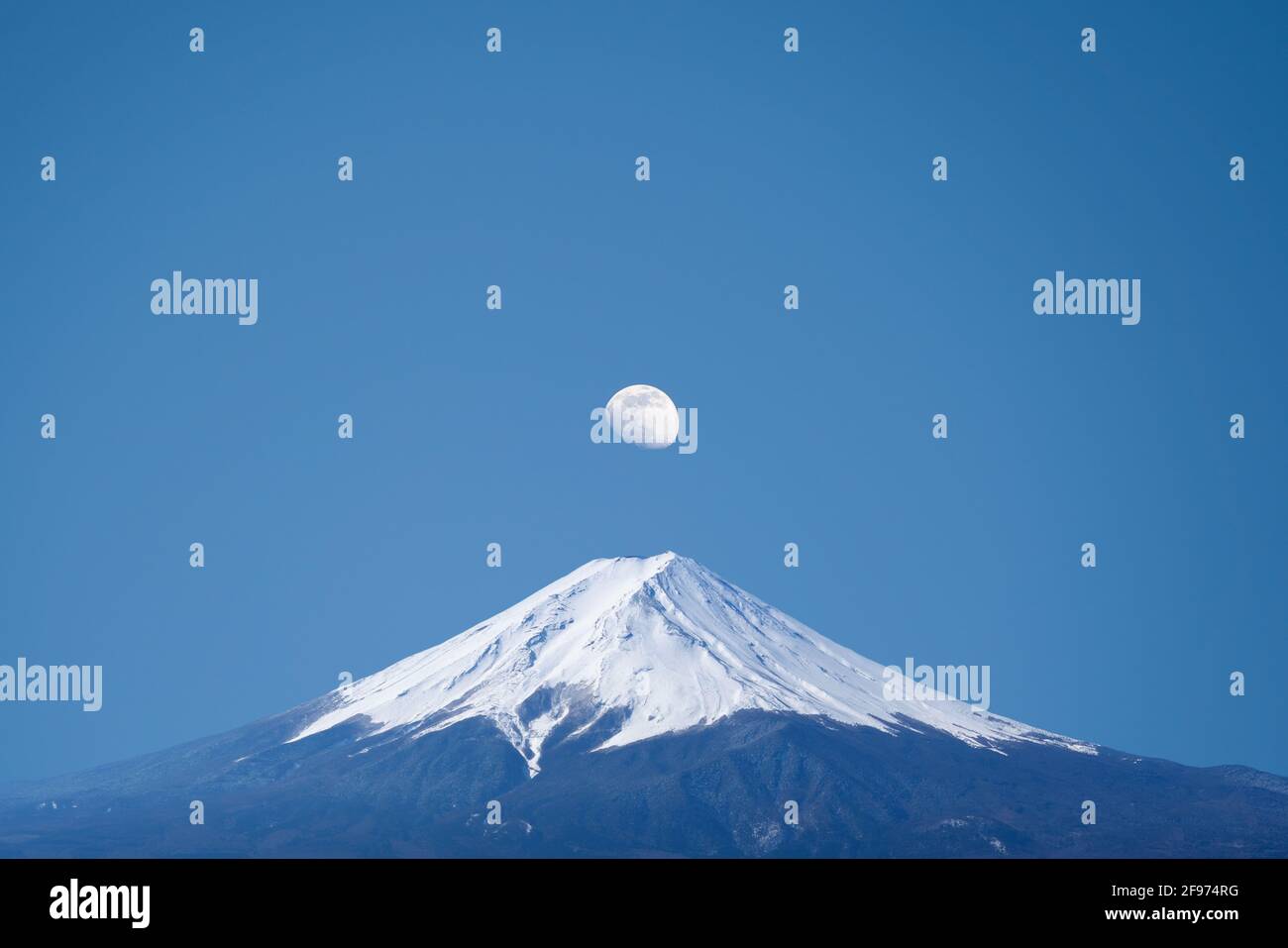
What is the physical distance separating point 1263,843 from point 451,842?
86.9 m
